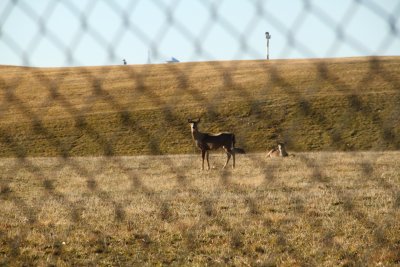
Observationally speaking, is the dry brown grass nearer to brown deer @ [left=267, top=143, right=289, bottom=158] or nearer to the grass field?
the grass field

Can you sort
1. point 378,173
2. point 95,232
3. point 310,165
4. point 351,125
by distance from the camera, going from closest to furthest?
point 95,232 < point 378,173 < point 310,165 < point 351,125

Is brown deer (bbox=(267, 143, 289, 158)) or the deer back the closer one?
the deer back

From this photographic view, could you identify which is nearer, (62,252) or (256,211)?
(62,252)

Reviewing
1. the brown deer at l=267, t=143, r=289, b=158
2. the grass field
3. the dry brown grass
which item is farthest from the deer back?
the dry brown grass

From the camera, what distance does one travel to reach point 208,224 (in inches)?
295

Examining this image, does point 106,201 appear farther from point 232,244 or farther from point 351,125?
point 351,125

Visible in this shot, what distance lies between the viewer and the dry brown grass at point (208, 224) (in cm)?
591

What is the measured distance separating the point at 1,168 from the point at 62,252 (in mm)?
14347

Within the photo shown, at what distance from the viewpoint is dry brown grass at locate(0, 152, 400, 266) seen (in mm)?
5910

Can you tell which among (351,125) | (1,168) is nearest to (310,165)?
(1,168)

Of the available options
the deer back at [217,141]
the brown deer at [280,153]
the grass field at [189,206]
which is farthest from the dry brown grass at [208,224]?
the brown deer at [280,153]

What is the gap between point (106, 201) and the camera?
395 inches

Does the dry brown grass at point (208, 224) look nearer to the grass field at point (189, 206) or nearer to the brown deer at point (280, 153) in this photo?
the grass field at point (189, 206)

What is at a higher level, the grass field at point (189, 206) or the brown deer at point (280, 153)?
the brown deer at point (280, 153)
